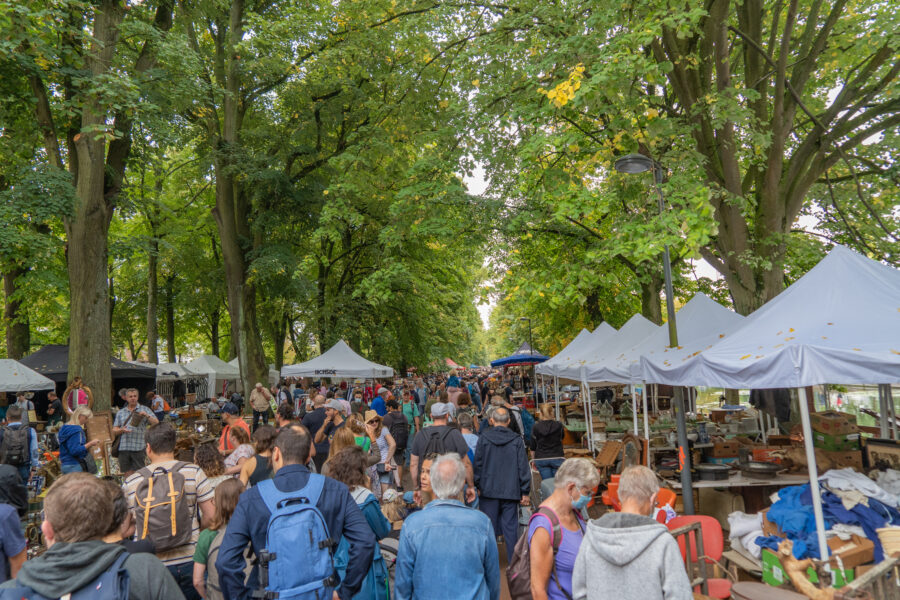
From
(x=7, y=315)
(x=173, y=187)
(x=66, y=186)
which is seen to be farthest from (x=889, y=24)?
(x=173, y=187)

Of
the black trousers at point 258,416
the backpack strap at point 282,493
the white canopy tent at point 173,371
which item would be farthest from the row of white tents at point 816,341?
the white canopy tent at point 173,371

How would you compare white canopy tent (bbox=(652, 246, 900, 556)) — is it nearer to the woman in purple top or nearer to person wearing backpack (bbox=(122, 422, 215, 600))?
the woman in purple top

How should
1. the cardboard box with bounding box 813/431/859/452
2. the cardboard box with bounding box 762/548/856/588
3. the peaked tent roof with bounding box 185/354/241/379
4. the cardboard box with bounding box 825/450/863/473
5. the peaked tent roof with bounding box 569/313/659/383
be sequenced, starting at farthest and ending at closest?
the peaked tent roof with bounding box 185/354/241/379 → the peaked tent roof with bounding box 569/313/659/383 → the cardboard box with bounding box 813/431/859/452 → the cardboard box with bounding box 825/450/863/473 → the cardboard box with bounding box 762/548/856/588

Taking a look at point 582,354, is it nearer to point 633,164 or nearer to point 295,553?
point 633,164

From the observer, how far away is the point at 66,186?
11.8 metres

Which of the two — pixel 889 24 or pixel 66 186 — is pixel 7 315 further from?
pixel 889 24

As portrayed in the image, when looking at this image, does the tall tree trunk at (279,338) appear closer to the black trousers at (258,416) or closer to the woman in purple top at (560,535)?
the black trousers at (258,416)

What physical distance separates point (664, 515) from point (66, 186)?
42.3 ft

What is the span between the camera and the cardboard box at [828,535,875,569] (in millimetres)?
4355

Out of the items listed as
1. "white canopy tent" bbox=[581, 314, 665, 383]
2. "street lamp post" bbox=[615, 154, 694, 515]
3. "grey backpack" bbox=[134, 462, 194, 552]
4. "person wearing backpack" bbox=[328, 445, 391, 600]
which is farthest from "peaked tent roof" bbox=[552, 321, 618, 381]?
"grey backpack" bbox=[134, 462, 194, 552]

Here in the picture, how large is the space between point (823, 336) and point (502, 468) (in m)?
3.12

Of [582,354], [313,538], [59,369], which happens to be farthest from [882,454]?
[59,369]

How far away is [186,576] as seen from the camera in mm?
3857

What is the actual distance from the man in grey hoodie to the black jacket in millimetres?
2725
